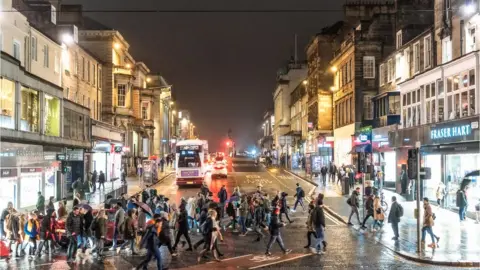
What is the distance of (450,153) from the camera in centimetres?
2973

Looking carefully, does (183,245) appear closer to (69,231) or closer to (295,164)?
(69,231)

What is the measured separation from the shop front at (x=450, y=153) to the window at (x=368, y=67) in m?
20.0

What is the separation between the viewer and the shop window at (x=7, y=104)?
2631 cm

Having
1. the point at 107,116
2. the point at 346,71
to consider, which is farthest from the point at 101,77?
the point at 346,71

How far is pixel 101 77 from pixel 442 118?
1624 inches

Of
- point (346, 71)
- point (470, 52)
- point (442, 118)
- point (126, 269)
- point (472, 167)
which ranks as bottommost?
point (126, 269)

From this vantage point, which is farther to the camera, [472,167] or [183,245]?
[472,167]

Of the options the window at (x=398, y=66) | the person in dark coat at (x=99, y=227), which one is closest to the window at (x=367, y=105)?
the window at (x=398, y=66)

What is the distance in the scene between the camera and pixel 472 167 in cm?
2781

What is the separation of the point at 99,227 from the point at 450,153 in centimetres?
1920

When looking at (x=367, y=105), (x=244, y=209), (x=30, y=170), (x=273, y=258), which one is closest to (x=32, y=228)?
(x=273, y=258)

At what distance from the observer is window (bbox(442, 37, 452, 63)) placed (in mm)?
32044

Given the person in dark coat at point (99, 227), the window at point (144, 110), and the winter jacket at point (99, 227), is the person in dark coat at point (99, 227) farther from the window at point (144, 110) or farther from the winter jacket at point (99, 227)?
the window at point (144, 110)

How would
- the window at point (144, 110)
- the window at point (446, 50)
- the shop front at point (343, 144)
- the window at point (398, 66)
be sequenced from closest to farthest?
the window at point (446, 50)
the window at point (398, 66)
the shop front at point (343, 144)
the window at point (144, 110)
